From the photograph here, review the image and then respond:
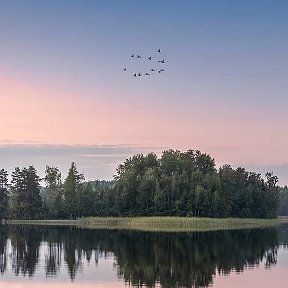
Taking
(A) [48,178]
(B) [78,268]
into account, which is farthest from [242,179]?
(B) [78,268]

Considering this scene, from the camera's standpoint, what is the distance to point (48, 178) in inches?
6747

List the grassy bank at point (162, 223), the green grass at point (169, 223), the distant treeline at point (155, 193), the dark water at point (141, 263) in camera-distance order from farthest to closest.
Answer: the distant treeline at point (155, 193) → the grassy bank at point (162, 223) → the green grass at point (169, 223) → the dark water at point (141, 263)

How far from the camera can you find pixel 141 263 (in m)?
54.7

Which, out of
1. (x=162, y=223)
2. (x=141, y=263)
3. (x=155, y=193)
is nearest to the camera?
(x=141, y=263)

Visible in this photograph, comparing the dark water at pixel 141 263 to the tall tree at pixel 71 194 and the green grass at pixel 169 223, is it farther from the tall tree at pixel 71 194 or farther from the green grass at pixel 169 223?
the tall tree at pixel 71 194

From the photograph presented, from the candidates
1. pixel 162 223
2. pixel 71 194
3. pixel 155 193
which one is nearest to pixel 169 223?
pixel 162 223

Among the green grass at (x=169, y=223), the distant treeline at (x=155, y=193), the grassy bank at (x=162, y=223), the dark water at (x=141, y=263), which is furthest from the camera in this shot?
the distant treeline at (x=155, y=193)

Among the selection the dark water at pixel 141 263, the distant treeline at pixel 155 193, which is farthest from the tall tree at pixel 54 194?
the dark water at pixel 141 263

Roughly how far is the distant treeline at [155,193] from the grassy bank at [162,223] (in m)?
5.25

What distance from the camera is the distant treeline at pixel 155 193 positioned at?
141 m

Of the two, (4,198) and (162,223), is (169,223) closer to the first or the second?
(162,223)

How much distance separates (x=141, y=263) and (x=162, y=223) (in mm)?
68440

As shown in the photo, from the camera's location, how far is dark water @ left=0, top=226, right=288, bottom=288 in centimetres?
4341

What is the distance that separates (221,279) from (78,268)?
11.9 m
